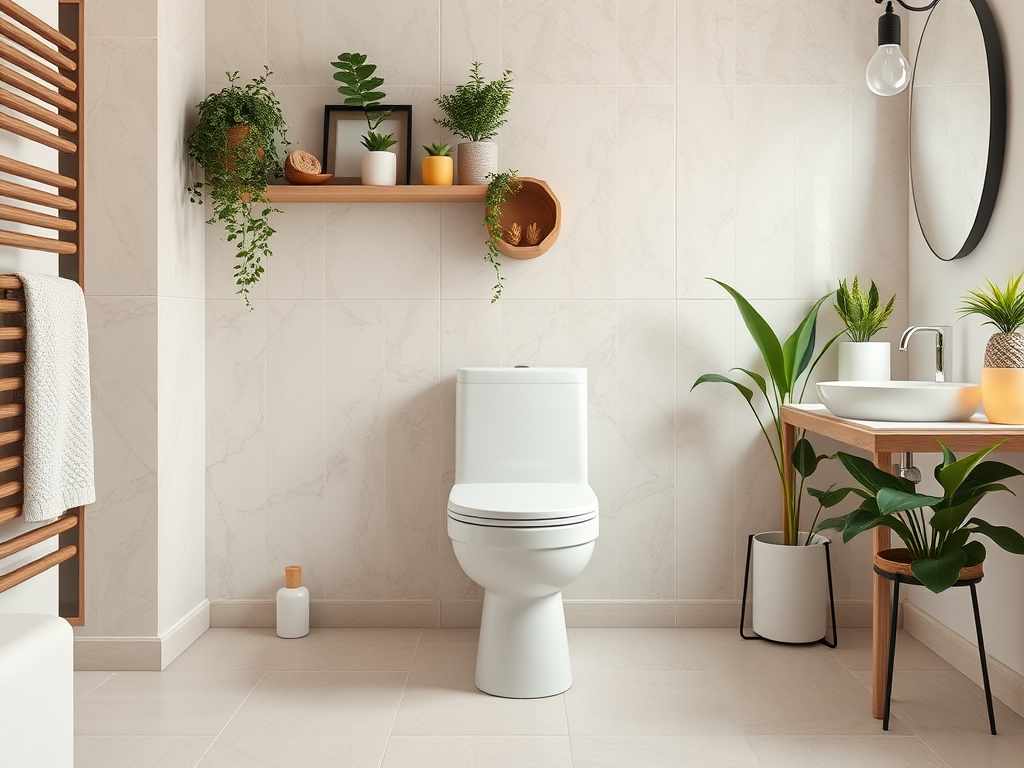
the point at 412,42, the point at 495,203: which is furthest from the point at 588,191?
the point at 412,42

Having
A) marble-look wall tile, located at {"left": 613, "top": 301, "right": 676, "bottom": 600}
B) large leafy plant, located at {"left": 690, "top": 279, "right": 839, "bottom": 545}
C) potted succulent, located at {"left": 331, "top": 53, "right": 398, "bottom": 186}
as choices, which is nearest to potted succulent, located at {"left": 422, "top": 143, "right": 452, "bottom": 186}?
potted succulent, located at {"left": 331, "top": 53, "right": 398, "bottom": 186}

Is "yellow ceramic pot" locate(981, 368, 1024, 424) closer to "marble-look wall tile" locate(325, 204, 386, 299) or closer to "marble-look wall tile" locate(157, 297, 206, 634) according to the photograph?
"marble-look wall tile" locate(325, 204, 386, 299)

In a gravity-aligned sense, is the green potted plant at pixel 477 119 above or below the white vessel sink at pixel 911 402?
above

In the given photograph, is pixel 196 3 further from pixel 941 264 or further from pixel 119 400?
pixel 941 264

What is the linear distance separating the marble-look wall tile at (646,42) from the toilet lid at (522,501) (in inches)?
53.3

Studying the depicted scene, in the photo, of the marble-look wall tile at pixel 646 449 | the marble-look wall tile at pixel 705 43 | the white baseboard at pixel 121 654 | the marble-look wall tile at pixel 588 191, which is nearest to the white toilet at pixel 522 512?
the marble-look wall tile at pixel 646 449

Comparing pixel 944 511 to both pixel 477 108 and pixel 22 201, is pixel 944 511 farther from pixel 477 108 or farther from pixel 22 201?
pixel 22 201

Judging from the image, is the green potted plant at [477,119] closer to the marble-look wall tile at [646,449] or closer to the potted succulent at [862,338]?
the marble-look wall tile at [646,449]

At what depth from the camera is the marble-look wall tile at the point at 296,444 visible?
2936mm

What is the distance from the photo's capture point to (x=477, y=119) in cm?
276

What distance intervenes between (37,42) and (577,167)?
1.70 m

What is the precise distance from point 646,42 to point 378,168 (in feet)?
3.19

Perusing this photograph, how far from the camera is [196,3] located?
9.28 ft

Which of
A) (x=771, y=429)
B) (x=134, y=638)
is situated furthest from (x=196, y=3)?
(x=771, y=429)
